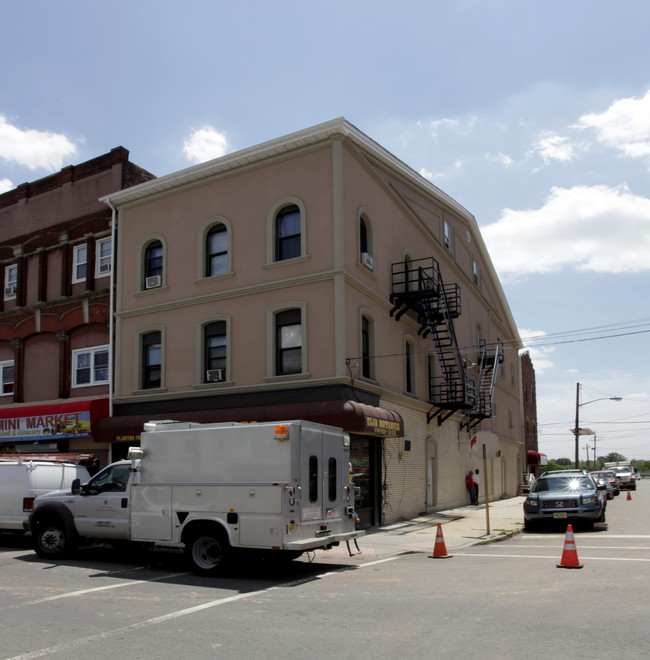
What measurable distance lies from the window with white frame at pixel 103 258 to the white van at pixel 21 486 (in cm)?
930

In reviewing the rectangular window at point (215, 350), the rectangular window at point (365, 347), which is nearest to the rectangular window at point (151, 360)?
the rectangular window at point (215, 350)

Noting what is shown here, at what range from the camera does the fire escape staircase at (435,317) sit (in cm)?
2200

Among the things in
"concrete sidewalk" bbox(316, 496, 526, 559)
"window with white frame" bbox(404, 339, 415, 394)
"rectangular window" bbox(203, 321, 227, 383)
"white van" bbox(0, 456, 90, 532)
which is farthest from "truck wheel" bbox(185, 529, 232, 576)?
"window with white frame" bbox(404, 339, 415, 394)

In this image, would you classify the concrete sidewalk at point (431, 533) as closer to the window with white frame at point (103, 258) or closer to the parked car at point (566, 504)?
the parked car at point (566, 504)

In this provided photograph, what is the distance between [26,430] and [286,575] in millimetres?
15375

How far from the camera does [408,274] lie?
76.7 feet

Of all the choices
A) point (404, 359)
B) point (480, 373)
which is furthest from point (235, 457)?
point (480, 373)

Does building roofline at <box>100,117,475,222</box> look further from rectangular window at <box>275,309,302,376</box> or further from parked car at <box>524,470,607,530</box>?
parked car at <box>524,470,607,530</box>

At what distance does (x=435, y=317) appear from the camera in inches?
941

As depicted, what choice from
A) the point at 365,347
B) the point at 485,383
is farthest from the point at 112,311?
the point at 485,383

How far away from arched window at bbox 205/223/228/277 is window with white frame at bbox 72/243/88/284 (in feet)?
17.9

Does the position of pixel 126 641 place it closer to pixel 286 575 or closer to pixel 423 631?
pixel 423 631

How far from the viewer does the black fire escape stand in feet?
72.4

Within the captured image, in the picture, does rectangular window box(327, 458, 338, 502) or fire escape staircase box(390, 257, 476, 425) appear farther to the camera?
fire escape staircase box(390, 257, 476, 425)
